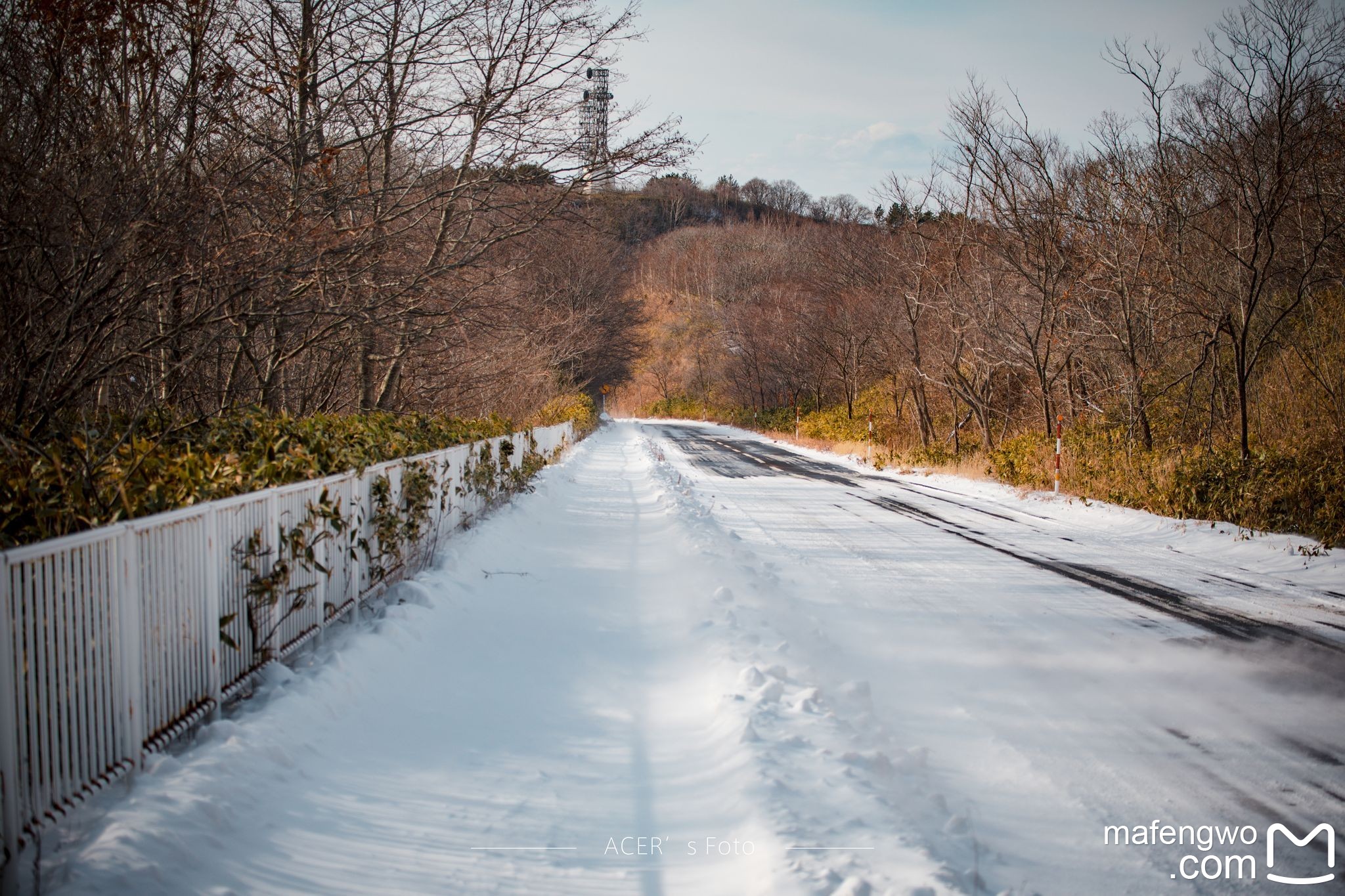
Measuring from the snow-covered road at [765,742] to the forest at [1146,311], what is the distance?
466 centimetres

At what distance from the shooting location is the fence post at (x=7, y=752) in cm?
263

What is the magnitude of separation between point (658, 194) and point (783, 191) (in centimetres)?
11856

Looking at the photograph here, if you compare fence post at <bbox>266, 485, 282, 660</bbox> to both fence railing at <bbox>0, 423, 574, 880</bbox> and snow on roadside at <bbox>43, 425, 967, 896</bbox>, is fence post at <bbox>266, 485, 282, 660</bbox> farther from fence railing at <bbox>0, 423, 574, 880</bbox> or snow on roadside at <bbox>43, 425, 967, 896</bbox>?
snow on roadside at <bbox>43, 425, 967, 896</bbox>

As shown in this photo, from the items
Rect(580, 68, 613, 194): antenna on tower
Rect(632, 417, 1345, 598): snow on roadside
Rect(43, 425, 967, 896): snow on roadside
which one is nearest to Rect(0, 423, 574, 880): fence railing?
Rect(43, 425, 967, 896): snow on roadside

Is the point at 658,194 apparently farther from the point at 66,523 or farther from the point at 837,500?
the point at 66,523

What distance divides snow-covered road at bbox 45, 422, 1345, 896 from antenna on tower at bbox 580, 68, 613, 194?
5063 millimetres

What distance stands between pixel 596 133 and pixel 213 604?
7.84 m

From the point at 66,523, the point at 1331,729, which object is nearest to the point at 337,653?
the point at 66,523

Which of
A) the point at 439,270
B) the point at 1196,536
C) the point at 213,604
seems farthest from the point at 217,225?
the point at 1196,536

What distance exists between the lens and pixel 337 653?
514 cm

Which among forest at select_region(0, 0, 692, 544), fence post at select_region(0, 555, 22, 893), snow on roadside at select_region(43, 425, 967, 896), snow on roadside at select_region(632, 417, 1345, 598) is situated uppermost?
forest at select_region(0, 0, 692, 544)

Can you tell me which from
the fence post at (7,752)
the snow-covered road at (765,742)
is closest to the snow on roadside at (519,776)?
the snow-covered road at (765,742)

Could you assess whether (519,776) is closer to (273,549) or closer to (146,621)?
(146,621)

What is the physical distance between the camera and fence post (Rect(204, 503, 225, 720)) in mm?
3992
